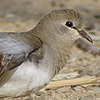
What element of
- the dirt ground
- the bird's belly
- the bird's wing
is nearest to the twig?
the dirt ground

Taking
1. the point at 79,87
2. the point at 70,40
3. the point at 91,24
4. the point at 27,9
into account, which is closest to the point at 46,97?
the point at 79,87

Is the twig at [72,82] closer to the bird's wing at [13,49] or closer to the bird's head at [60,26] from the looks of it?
the bird's head at [60,26]

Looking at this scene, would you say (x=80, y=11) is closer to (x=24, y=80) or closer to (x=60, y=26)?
(x=60, y=26)

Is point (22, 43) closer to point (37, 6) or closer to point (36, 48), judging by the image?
point (36, 48)

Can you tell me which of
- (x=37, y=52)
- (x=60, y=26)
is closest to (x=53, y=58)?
(x=37, y=52)

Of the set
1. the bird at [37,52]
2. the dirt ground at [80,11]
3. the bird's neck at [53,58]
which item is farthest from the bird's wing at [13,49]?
the dirt ground at [80,11]

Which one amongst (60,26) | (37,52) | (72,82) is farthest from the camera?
(72,82)

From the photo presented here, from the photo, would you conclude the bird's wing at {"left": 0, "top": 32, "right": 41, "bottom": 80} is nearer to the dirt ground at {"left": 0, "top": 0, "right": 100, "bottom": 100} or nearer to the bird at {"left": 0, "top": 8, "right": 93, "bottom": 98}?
the bird at {"left": 0, "top": 8, "right": 93, "bottom": 98}
